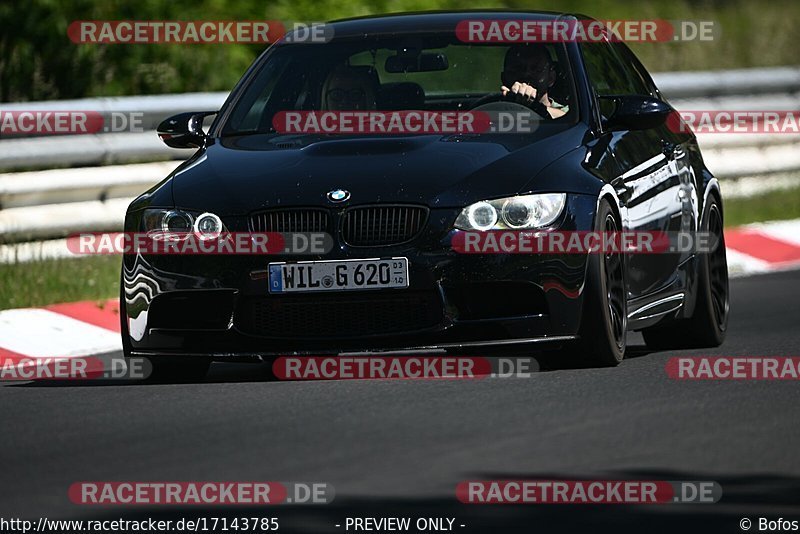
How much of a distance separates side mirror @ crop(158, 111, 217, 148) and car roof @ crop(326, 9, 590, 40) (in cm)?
81

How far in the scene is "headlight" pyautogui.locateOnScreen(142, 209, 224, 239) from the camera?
27.8 feet

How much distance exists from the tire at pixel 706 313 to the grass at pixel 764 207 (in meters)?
5.98

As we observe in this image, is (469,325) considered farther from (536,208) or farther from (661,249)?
(661,249)

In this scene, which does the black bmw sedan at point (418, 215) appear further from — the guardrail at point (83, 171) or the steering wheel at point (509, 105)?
Answer: the guardrail at point (83, 171)

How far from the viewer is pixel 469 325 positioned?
8.23m

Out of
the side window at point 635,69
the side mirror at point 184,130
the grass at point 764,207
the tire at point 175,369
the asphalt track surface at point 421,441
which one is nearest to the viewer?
the asphalt track surface at point 421,441

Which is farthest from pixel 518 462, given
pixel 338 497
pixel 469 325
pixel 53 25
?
pixel 53 25

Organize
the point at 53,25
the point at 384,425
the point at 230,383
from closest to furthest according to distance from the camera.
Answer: the point at 384,425 → the point at 230,383 → the point at 53,25

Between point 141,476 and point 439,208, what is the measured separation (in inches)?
87.8

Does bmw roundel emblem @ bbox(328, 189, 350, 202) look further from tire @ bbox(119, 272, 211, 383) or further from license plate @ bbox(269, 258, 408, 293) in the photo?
tire @ bbox(119, 272, 211, 383)

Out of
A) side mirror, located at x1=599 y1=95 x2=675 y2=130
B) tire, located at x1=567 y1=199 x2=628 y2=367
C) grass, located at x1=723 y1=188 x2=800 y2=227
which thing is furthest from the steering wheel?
grass, located at x1=723 y1=188 x2=800 y2=227

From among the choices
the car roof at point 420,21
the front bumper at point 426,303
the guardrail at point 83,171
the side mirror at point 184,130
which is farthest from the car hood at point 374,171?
the guardrail at point 83,171

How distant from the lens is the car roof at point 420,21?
9820 mm

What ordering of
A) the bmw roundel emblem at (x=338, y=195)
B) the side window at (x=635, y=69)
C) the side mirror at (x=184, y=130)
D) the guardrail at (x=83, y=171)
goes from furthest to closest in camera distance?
the guardrail at (x=83, y=171) → the side window at (x=635, y=69) → the side mirror at (x=184, y=130) → the bmw roundel emblem at (x=338, y=195)
